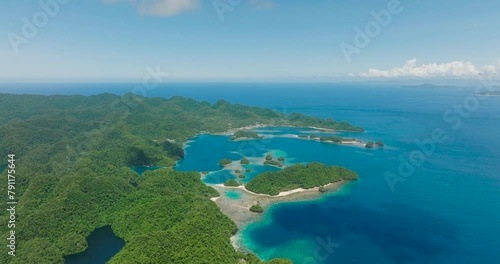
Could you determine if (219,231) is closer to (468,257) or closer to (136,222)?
(136,222)

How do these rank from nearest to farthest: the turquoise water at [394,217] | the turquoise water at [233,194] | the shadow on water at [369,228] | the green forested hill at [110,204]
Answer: the green forested hill at [110,204] < the turquoise water at [394,217] < the shadow on water at [369,228] < the turquoise water at [233,194]

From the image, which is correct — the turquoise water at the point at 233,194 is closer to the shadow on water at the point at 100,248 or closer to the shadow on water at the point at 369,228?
the shadow on water at the point at 369,228

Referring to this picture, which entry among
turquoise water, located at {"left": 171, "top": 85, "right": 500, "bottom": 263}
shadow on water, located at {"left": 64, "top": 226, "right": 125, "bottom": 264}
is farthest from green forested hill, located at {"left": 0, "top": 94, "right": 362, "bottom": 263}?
turquoise water, located at {"left": 171, "top": 85, "right": 500, "bottom": 263}

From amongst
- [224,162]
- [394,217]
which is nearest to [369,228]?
[394,217]

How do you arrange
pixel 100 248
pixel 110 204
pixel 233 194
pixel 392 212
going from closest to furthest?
pixel 100 248, pixel 110 204, pixel 392 212, pixel 233 194

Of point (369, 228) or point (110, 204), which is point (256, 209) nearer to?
point (369, 228)

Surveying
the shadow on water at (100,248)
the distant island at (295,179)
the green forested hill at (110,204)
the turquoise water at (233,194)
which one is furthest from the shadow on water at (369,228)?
the shadow on water at (100,248)
